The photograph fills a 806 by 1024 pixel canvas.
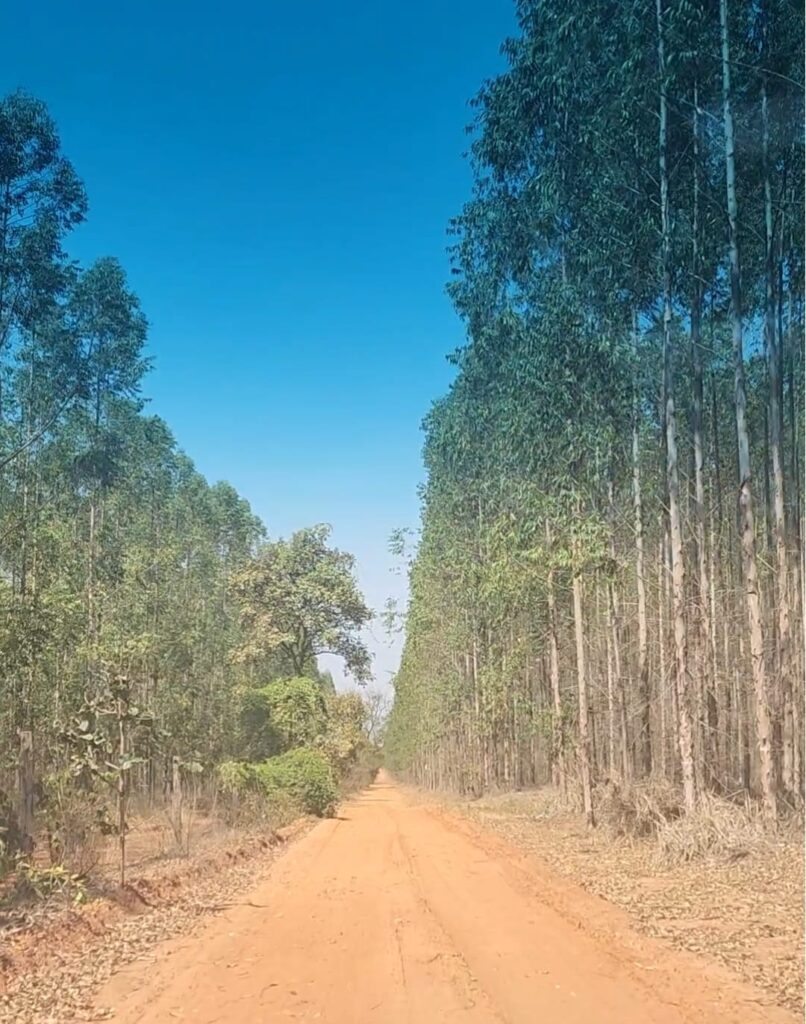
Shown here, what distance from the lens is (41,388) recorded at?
16.5 meters

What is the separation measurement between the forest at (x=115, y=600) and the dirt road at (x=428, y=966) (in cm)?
267

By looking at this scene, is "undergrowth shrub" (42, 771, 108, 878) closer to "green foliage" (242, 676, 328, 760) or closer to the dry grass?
the dry grass

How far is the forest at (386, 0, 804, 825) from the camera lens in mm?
11750

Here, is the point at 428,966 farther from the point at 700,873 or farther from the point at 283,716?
the point at 283,716

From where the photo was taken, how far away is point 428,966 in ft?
18.7

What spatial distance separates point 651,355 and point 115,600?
16.4 m

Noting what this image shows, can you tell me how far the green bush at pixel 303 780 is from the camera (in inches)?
839

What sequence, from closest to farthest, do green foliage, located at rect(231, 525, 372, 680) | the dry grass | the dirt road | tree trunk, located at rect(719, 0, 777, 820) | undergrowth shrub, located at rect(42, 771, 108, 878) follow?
the dirt road, the dry grass, undergrowth shrub, located at rect(42, 771, 108, 878), tree trunk, located at rect(719, 0, 777, 820), green foliage, located at rect(231, 525, 372, 680)

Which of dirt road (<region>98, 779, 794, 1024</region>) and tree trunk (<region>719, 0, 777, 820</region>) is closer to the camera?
dirt road (<region>98, 779, 794, 1024</region>)

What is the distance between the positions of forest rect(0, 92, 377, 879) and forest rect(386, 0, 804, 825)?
24.6 feet

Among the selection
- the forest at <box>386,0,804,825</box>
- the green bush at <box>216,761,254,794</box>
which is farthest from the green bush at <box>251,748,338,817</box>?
the forest at <box>386,0,804,825</box>

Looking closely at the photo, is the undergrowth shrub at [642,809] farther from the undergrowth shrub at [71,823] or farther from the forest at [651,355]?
the undergrowth shrub at [71,823]

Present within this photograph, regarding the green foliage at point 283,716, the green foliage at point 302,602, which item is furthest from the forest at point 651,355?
the green foliage at point 302,602

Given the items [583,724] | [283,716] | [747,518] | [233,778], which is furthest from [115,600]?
[747,518]
